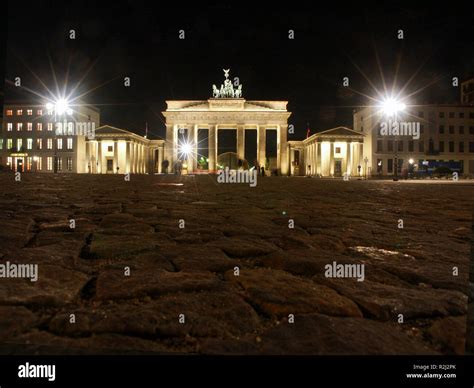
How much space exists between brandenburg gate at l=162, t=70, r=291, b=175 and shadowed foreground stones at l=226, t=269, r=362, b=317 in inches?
2681

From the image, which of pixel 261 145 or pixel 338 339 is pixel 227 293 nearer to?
pixel 338 339

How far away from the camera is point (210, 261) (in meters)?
3.57

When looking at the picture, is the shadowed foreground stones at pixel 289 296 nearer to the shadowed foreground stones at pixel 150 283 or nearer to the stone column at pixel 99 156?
the shadowed foreground stones at pixel 150 283

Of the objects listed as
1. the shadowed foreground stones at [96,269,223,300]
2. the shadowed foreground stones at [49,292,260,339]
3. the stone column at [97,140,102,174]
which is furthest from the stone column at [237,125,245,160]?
the shadowed foreground stones at [49,292,260,339]

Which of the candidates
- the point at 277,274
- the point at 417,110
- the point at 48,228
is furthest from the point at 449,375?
the point at 417,110

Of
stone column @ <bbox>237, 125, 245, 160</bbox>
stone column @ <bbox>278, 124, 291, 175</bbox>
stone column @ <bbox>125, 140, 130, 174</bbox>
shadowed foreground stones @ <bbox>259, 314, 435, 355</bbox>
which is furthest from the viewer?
stone column @ <bbox>278, 124, 291, 175</bbox>

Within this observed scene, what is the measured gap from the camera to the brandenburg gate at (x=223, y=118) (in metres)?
71.3

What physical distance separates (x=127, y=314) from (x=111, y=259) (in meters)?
1.44

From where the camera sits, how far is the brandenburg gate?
71.3 metres

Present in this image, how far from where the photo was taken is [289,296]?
8.71ft

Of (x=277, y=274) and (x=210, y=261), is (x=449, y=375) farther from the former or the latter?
(x=210, y=261)

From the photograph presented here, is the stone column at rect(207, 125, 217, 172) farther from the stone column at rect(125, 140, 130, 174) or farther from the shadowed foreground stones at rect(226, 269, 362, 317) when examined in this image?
the shadowed foreground stones at rect(226, 269, 362, 317)

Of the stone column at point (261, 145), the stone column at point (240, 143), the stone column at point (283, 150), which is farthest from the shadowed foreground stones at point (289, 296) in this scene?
the stone column at point (283, 150)

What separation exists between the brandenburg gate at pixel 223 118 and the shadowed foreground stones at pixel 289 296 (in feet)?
223
